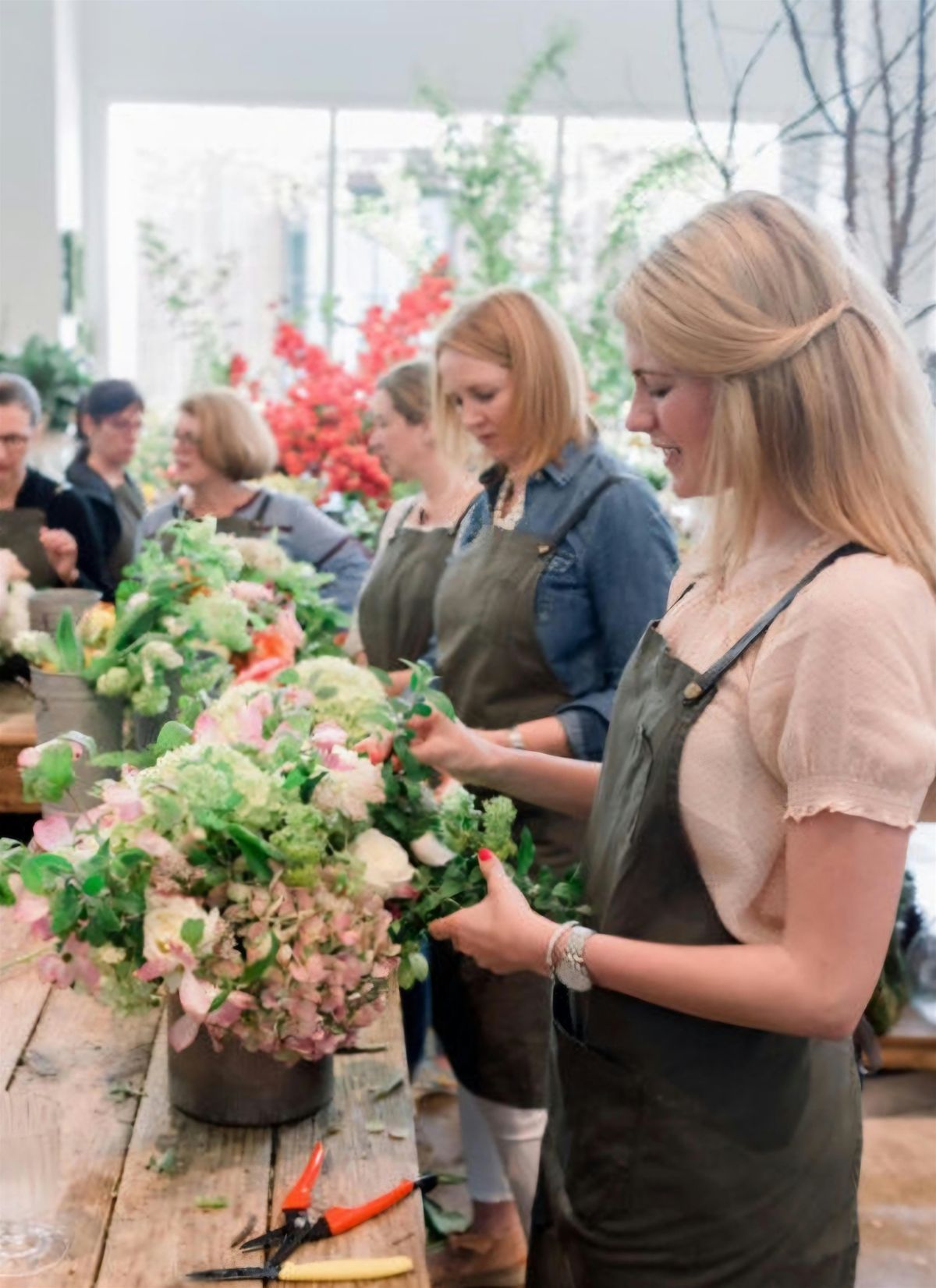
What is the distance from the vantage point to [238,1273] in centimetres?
138

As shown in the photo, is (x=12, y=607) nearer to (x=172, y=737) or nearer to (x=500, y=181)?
(x=172, y=737)

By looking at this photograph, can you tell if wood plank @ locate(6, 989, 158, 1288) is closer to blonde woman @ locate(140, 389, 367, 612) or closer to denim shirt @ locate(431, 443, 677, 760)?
denim shirt @ locate(431, 443, 677, 760)

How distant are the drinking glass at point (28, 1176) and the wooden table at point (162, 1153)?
0.03 m

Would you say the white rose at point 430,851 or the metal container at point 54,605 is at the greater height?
the white rose at point 430,851

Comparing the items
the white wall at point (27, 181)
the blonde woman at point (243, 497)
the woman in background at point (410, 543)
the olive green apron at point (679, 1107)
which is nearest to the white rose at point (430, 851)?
the olive green apron at point (679, 1107)

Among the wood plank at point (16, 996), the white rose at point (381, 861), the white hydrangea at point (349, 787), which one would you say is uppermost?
the white hydrangea at point (349, 787)

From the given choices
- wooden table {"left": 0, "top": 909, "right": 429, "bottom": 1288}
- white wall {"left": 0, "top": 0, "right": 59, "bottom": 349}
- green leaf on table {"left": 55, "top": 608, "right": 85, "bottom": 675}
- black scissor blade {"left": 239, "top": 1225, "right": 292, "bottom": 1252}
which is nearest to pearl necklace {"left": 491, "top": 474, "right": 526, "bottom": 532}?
green leaf on table {"left": 55, "top": 608, "right": 85, "bottom": 675}

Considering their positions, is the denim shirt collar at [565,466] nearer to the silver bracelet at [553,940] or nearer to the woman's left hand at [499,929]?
the woman's left hand at [499,929]

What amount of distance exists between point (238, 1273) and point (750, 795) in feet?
1.97

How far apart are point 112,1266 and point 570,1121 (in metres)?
0.48

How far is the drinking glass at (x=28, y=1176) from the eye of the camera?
1.42 metres

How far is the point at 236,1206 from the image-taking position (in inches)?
58.9

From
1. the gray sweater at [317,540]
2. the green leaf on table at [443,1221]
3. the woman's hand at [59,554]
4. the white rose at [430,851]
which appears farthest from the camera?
the gray sweater at [317,540]

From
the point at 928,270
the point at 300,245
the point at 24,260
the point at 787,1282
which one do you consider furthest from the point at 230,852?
the point at 300,245
